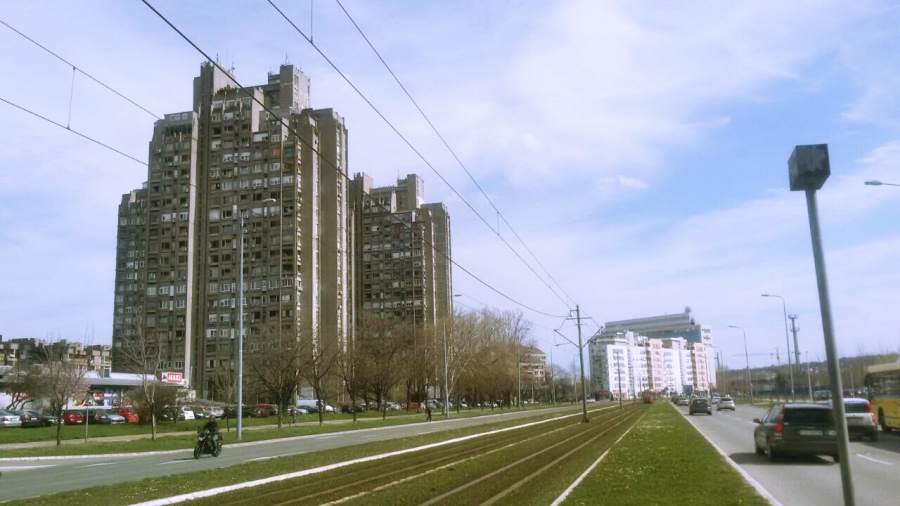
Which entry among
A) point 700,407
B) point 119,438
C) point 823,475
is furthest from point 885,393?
point 119,438

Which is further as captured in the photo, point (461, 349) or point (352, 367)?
point (461, 349)

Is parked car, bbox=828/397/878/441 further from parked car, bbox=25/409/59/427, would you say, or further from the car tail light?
parked car, bbox=25/409/59/427

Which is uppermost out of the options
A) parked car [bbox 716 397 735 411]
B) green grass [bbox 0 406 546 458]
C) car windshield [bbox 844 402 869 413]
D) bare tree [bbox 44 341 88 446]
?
bare tree [bbox 44 341 88 446]

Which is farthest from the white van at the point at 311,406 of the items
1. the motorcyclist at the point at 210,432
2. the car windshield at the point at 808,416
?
the car windshield at the point at 808,416

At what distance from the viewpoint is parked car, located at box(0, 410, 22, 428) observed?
4894 centimetres

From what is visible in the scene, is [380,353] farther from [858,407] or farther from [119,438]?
[858,407]

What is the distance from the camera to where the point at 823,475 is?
1583 centimetres

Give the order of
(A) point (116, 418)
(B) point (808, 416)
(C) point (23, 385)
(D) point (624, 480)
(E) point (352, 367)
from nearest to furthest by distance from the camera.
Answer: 1. (D) point (624, 480)
2. (B) point (808, 416)
3. (A) point (116, 418)
4. (C) point (23, 385)
5. (E) point (352, 367)

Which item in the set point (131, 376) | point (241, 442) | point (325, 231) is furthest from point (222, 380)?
point (241, 442)

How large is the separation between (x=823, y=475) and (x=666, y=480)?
430cm

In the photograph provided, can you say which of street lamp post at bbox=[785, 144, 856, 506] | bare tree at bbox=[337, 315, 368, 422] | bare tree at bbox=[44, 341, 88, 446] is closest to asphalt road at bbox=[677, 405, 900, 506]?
street lamp post at bbox=[785, 144, 856, 506]

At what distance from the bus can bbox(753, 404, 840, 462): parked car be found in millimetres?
12534

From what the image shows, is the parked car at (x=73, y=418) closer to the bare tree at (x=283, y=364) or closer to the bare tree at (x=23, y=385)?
the bare tree at (x=23, y=385)

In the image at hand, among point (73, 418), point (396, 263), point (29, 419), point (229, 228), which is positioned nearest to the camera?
point (29, 419)
